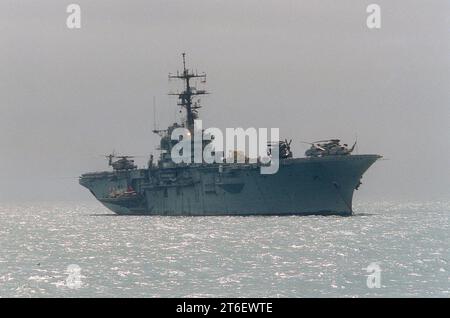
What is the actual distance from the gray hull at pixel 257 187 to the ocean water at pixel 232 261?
226cm

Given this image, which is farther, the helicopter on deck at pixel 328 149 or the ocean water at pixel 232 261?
the helicopter on deck at pixel 328 149

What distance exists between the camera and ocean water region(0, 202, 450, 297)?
42.3 metres

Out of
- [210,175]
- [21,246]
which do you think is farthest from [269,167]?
[21,246]

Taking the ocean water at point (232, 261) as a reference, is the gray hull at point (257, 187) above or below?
above

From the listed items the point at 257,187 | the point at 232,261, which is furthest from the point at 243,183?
the point at 232,261

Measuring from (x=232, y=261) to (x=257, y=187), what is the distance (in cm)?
3178

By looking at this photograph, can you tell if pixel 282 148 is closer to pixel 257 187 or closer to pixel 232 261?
pixel 257 187

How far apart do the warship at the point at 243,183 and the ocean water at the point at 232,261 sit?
98.0 inches

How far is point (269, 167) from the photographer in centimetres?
8169

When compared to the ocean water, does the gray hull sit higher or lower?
higher

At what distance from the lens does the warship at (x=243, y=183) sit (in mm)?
81500

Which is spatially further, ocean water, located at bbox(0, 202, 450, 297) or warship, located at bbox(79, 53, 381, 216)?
warship, located at bbox(79, 53, 381, 216)

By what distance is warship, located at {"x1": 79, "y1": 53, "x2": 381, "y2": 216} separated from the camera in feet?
267
